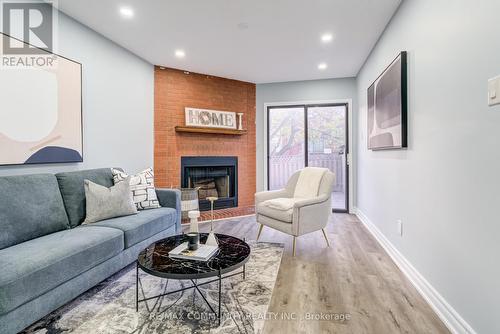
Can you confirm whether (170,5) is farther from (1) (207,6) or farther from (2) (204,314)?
(2) (204,314)

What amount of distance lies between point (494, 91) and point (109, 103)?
345 cm

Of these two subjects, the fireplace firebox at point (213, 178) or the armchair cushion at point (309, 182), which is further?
the fireplace firebox at point (213, 178)

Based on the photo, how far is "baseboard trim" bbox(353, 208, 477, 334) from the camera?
1514 mm

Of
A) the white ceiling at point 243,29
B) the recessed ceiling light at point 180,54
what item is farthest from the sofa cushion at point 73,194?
the recessed ceiling light at point 180,54

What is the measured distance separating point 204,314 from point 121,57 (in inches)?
125

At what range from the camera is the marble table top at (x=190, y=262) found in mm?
1523

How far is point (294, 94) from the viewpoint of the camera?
4863mm

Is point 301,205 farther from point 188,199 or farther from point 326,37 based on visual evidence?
point 326,37

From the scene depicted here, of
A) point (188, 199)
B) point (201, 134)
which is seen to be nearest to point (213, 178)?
point (201, 134)

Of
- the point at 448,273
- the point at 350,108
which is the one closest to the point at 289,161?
the point at 350,108

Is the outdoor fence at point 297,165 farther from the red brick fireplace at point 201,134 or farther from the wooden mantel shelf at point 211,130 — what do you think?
the wooden mantel shelf at point 211,130

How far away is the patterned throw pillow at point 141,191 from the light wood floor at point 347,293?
1.53m

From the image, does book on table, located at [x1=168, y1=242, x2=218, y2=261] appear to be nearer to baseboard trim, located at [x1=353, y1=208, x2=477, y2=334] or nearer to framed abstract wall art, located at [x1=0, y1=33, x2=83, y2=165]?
baseboard trim, located at [x1=353, y1=208, x2=477, y2=334]

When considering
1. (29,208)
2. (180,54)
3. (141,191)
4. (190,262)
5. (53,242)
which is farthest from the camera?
(180,54)
